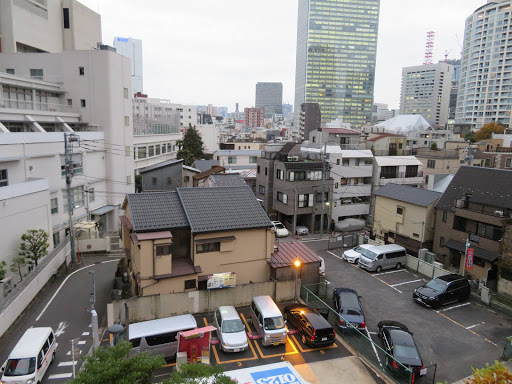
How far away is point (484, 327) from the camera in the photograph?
2056cm

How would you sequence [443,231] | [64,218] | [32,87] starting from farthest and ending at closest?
[32,87] < [64,218] < [443,231]

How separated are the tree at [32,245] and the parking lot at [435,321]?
20.8 meters

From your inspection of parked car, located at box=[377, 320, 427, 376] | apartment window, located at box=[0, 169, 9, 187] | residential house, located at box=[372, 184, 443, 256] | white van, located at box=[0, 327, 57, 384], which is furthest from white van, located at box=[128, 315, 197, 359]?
residential house, located at box=[372, 184, 443, 256]

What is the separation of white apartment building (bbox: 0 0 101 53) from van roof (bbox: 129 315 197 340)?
142 feet

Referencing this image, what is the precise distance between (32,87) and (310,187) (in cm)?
3272

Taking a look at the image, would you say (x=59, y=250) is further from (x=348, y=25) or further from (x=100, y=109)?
(x=348, y=25)

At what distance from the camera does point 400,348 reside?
1641 cm

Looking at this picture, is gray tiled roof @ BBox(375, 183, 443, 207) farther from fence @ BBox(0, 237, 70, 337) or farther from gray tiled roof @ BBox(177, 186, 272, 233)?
fence @ BBox(0, 237, 70, 337)

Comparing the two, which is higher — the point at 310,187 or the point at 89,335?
the point at 310,187

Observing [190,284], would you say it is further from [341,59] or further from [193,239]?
[341,59]

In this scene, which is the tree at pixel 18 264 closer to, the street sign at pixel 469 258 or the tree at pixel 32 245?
the tree at pixel 32 245

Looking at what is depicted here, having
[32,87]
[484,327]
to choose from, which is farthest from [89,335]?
[32,87]

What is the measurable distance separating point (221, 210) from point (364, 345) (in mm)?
11354

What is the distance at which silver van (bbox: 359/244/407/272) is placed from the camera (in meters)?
28.1
